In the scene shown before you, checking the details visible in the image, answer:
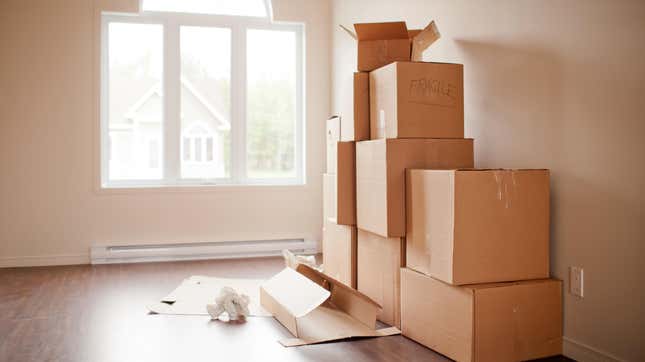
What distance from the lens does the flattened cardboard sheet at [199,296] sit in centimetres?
307

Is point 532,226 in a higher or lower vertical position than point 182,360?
higher

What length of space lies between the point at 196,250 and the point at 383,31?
263cm

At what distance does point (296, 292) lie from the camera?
275 centimetres

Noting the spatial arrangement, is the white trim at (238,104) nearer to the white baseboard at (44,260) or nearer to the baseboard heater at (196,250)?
the baseboard heater at (196,250)

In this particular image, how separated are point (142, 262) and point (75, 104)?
139 cm

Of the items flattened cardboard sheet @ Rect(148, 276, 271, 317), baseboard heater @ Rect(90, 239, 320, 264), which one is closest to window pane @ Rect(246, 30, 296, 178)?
baseboard heater @ Rect(90, 239, 320, 264)

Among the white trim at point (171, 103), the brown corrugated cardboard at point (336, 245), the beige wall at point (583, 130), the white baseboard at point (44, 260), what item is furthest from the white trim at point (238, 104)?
the beige wall at point (583, 130)

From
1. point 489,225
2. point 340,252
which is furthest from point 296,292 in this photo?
point 489,225

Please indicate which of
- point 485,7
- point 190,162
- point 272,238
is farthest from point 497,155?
point 190,162

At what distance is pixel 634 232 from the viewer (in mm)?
1972

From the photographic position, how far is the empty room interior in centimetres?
217

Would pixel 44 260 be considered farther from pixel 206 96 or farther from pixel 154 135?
pixel 206 96

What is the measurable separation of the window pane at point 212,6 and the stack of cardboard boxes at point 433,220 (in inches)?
85.7

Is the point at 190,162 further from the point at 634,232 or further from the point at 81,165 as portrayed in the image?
the point at 634,232
